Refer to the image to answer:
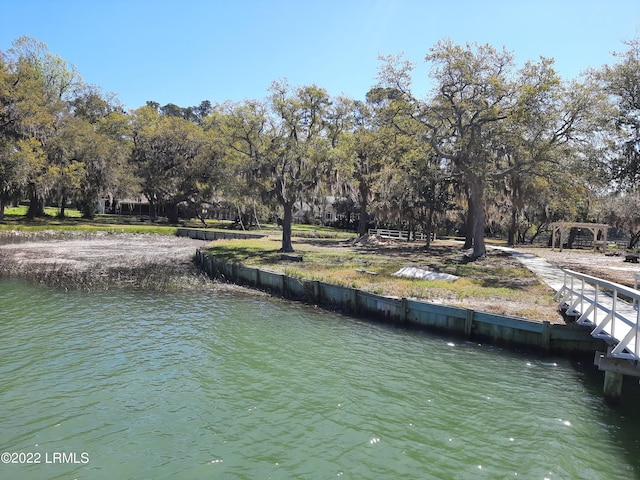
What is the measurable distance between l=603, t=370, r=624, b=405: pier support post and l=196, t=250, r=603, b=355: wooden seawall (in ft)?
7.82

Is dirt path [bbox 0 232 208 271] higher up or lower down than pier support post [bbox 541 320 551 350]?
lower down

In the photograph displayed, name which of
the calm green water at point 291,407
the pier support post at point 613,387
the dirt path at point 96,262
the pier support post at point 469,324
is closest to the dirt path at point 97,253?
the dirt path at point 96,262

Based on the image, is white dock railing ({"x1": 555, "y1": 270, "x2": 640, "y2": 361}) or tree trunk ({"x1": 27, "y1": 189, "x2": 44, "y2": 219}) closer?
white dock railing ({"x1": 555, "y1": 270, "x2": 640, "y2": 361})

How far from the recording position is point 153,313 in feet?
45.1

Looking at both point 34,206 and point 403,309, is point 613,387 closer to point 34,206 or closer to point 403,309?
point 403,309

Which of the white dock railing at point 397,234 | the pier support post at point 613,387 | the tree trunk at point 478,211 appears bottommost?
the pier support post at point 613,387

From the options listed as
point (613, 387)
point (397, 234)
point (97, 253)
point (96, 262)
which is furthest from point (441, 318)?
point (397, 234)

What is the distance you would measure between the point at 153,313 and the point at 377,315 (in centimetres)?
710

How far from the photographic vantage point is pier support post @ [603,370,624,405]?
798 cm

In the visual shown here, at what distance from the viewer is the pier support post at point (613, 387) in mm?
7984

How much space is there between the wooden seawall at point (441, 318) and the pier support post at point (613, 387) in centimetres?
238

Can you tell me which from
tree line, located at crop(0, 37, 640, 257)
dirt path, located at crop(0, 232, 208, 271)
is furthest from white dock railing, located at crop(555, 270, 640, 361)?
dirt path, located at crop(0, 232, 208, 271)

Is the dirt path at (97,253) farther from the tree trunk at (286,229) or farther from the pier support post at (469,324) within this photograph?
the pier support post at (469,324)

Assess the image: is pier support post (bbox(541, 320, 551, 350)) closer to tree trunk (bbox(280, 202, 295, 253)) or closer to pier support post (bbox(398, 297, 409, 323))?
pier support post (bbox(398, 297, 409, 323))
